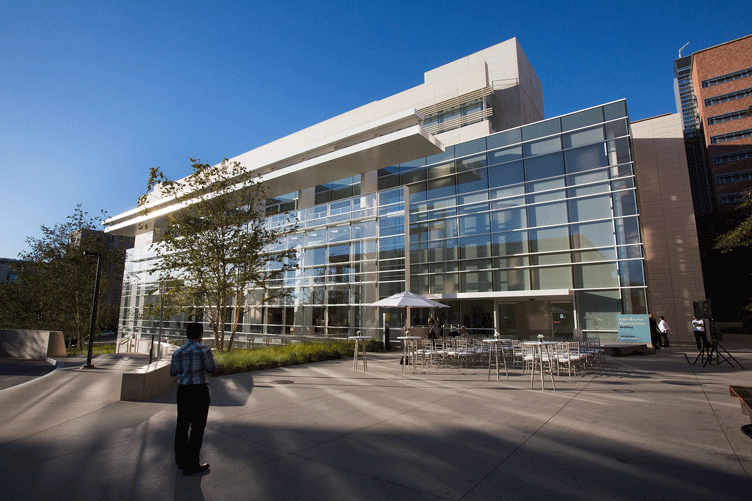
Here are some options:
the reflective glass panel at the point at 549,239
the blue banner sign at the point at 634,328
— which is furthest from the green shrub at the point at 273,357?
the blue banner sign at the point at 634,328

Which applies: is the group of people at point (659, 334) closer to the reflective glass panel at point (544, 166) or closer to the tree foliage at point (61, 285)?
the reflective glass panel at point (544, 166)

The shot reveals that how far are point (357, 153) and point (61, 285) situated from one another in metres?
21.0

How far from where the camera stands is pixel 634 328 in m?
17.9

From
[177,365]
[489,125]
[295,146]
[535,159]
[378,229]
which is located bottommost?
[177,365]

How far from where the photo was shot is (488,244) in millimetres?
23531

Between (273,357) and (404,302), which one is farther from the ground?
(404,302)

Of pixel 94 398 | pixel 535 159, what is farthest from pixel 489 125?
pixel 94 398

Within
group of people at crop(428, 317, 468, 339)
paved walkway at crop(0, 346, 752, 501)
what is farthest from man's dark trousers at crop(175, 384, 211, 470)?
group of people at crop(428, 317, 468, 339)

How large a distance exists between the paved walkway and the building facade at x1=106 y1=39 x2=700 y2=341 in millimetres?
11891

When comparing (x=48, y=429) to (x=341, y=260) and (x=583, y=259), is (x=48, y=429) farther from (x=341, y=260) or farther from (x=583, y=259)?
(x=583, y=259)

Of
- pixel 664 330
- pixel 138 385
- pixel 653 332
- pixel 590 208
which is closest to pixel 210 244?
pixel 138 385

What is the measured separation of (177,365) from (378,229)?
18.8 meters

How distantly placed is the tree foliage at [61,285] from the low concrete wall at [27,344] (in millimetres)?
5580

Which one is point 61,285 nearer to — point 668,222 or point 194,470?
point 194,470
